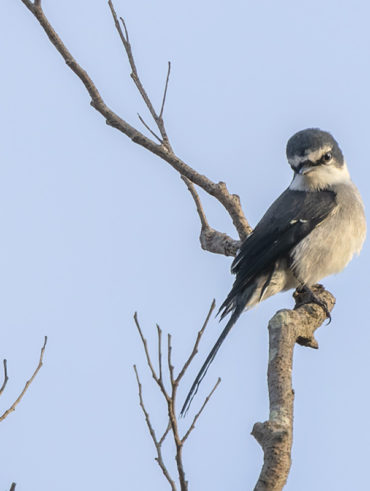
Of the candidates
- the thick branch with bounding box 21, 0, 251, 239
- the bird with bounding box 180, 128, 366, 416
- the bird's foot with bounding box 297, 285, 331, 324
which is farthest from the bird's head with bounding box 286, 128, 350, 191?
the bird's foot with bounding box 297, 285, 331, 324

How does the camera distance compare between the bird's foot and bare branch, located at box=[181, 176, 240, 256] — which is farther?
bare branch, located at box=[181, 176, 240, 256]

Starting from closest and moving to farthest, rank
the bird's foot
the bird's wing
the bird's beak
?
the bird's foot < the bird's wing < the bird's beak

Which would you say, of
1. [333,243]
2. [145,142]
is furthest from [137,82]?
[333,243]

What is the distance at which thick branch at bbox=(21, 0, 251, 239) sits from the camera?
6.02 metres

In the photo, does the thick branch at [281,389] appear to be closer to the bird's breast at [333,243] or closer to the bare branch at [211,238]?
the bird's breast at [333,243]

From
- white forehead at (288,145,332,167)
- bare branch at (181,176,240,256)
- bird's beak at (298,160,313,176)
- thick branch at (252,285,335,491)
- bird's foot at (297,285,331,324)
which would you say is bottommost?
thick branch at (252,285,335,491)

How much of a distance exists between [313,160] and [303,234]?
737mm

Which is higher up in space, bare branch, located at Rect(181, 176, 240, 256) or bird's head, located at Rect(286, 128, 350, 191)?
bird's head, located at Rect(286, 128, 350, 191)

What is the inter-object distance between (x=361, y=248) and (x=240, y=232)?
118cm

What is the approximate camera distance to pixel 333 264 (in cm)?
743

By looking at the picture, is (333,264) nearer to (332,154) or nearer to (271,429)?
(332,154)

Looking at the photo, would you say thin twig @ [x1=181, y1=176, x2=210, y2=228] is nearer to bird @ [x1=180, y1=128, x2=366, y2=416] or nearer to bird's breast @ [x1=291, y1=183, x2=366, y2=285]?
bird @ [x1=180, y1=128, x2=366, y2=416]

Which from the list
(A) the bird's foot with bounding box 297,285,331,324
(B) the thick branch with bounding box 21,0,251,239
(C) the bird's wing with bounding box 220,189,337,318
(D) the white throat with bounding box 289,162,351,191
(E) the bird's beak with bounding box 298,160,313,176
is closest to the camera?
(B) the thick branch with bounding box 21,0,251,239

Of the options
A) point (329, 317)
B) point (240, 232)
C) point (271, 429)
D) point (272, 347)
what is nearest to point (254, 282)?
point (240, 232)
